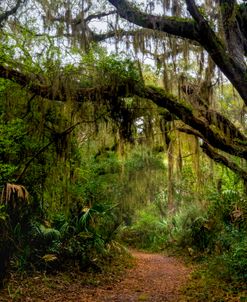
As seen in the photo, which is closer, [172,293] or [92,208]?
[172,293]

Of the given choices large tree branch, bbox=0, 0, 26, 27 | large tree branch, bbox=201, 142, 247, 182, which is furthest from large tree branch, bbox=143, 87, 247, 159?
large tree branch, bbox=0, 0, 26, 27

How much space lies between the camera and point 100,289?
7.99m

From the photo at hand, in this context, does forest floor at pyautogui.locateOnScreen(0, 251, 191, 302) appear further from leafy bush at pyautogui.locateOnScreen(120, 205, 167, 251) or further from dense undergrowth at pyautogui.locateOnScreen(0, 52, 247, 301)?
leafy bush at pyautogui.locateOnScreen(120, 205, 167, 251)

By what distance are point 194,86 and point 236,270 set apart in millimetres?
4198

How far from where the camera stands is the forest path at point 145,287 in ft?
24.1

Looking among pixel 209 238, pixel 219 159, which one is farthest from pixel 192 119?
pixel 209 238

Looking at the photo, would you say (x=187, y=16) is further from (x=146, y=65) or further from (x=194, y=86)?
(x=146, y=65)

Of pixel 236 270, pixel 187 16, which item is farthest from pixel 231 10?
pixel 236 270

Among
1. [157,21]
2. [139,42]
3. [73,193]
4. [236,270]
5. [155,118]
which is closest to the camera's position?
[157,21]

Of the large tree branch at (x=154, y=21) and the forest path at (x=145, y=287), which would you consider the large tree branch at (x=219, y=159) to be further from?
the large tree branch at (x=154, y=21)

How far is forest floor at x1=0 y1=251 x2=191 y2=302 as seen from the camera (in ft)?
22.8

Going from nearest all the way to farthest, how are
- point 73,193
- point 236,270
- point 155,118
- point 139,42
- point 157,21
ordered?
point 157,21
point 139,42
point 155,118
point 236,270
point 73,193

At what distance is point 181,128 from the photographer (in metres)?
7.96

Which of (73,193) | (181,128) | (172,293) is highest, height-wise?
(181,128)
